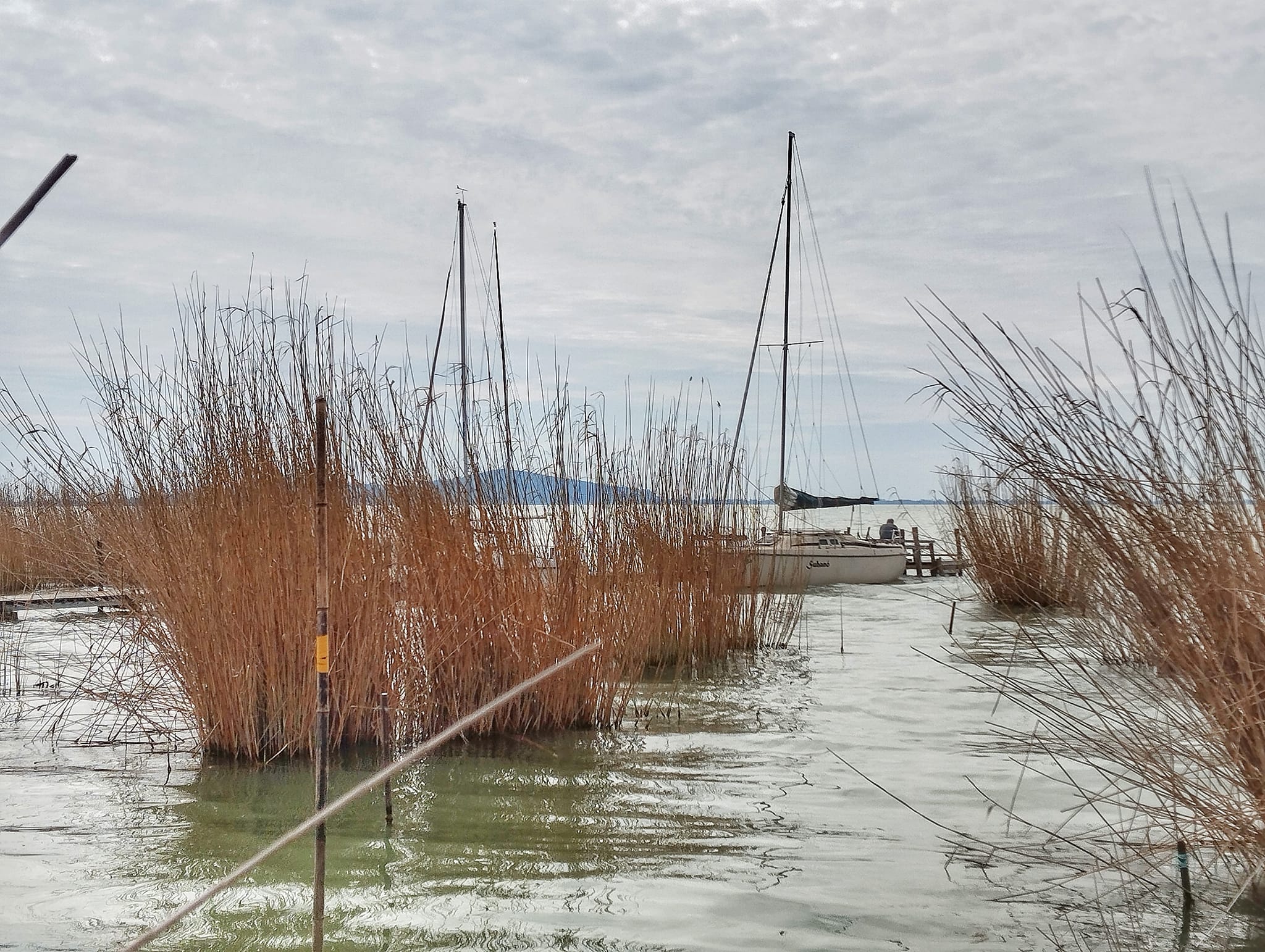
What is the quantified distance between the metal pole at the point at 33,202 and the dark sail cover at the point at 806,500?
8.22m

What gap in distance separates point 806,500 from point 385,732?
8774mm

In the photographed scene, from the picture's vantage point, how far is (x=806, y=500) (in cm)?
1233

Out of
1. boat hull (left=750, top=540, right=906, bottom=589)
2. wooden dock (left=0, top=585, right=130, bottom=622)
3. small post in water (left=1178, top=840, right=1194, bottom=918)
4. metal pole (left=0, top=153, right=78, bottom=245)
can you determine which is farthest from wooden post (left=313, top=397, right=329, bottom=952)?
boat hull (left=750, top=540, right=906, bottom=589)

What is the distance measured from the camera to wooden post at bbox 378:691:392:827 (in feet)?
12.0

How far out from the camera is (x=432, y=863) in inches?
123

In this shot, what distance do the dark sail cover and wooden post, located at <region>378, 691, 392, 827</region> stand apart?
5.00 m

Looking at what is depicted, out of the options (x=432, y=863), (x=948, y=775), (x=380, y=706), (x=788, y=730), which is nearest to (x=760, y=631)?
(x=788, y=730)

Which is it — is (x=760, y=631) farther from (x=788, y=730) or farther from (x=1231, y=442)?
(x=1231, y=442)

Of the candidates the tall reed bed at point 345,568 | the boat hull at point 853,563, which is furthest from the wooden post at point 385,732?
the boat hull at point 853,563

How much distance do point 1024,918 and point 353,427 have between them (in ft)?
9.81

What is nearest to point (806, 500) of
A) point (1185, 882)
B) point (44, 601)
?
point (44, 601)

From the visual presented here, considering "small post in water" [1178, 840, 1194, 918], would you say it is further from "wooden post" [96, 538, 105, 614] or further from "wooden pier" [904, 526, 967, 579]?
"wooden pier" [904, 526, 967, 579]

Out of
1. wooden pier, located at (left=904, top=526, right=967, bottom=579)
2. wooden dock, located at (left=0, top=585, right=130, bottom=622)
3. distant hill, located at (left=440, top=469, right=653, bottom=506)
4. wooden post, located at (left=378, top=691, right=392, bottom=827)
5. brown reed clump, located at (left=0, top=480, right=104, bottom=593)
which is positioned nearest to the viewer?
wooden post, located at (left=378, top=691, right=392, bottom=827)

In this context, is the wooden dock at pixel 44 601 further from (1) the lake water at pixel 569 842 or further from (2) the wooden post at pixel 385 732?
(2) the wooden post at pixel 385 732
